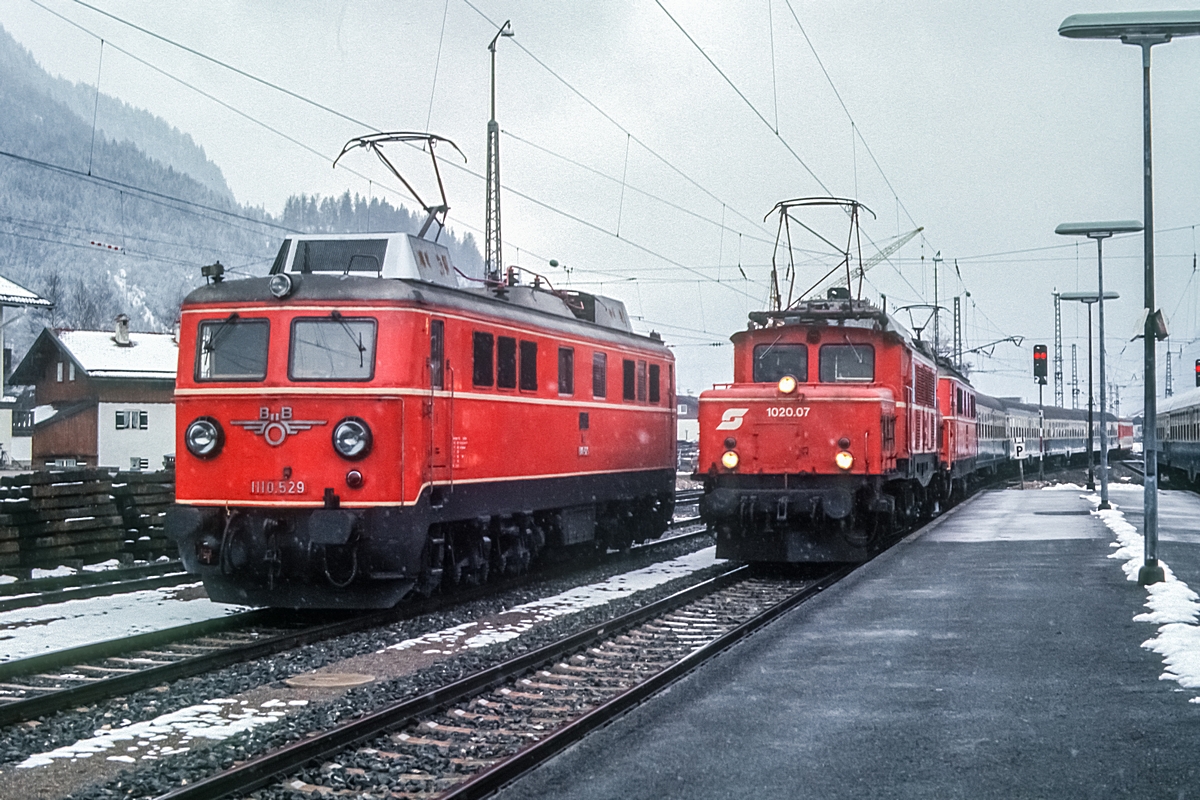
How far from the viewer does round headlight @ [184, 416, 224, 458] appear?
12414mm


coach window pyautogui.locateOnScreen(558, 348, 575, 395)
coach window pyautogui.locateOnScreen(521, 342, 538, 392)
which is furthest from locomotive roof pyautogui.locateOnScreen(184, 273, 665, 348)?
coach window pyautogui.locateOnScreen(558, 348, 575, 395)

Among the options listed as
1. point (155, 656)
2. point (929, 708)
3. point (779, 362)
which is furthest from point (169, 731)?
point (779, 362)

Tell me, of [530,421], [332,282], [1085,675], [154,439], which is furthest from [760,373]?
[154,439]

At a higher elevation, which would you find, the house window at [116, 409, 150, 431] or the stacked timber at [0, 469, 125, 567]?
the house window at [116, 409, 150, 431]

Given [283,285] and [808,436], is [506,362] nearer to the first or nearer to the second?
[283,285]

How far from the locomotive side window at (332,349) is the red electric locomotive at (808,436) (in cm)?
596

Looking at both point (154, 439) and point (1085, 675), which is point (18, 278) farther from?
point (1085, 675)

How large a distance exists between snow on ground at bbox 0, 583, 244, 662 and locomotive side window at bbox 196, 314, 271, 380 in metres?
2.41

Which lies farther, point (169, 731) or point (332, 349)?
point (332, 349)

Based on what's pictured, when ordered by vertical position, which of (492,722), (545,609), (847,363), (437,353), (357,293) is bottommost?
(492,722)

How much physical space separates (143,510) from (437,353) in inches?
281

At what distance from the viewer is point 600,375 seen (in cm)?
1742

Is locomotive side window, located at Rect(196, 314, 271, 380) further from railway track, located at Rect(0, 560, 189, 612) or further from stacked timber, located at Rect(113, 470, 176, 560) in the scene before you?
stacked timber, located at Rect(113, 470, 176, 560)

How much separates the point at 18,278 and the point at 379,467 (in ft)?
394
